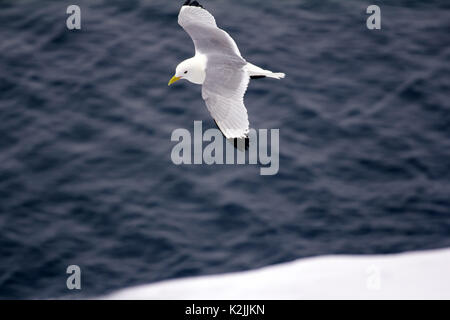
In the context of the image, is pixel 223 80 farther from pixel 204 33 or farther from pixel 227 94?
pixel 204 33

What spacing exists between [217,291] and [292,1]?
25.9 feet

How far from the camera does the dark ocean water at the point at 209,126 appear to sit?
41.5ft

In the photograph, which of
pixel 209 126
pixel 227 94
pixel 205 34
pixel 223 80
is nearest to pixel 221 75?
pixel 223 80

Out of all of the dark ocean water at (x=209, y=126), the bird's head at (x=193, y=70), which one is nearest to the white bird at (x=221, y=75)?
the bird's head at (x=193, y=70)

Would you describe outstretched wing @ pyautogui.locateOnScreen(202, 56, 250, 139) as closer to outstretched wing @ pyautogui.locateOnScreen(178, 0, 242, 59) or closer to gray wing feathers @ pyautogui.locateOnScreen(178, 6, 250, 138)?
gray wing feathers @ pyautogui.locateOnScreen(178, 6, 250, 138)

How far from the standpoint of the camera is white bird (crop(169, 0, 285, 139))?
830 cm

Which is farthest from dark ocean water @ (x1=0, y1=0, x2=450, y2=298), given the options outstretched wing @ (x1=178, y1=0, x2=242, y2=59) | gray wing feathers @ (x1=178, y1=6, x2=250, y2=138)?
gray wing feathers @ (x1=178, y1=6, x2=250, y2=138)

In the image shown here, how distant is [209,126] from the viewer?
13828 mm

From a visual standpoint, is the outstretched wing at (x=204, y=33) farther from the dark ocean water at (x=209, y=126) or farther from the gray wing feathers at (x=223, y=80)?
the dark ocean water at (x=209, y=126)

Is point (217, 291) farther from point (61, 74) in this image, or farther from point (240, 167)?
point (61, 74)

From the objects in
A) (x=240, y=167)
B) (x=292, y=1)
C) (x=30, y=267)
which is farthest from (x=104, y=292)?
(x=292, y=1)

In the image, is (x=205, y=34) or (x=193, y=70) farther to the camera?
(x=205, y=34)

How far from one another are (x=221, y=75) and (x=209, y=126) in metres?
5.11

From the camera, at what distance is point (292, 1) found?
16.1 metres
